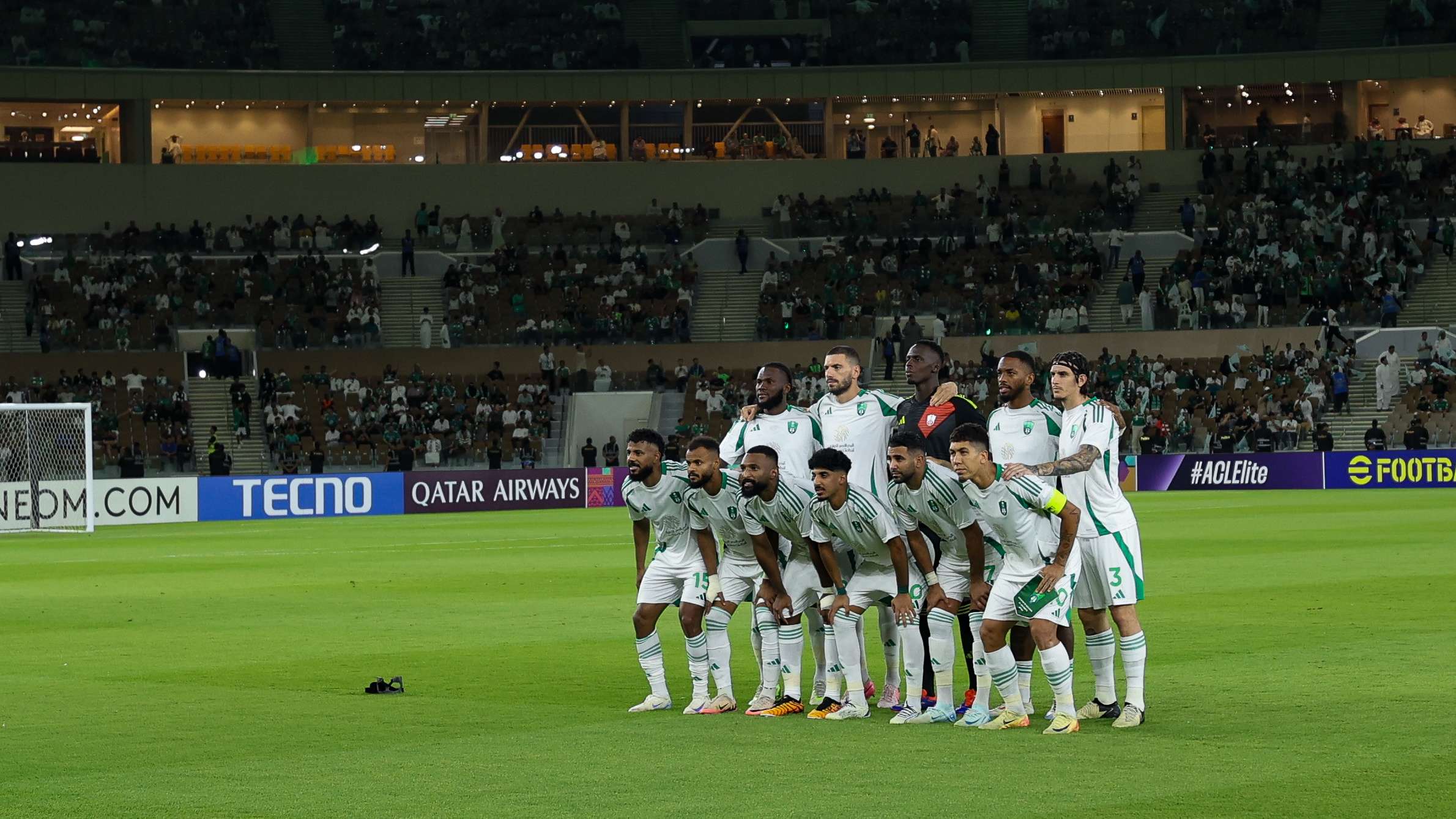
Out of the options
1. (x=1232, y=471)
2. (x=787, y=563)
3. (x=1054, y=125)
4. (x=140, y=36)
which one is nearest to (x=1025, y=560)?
(x=787, y=563)

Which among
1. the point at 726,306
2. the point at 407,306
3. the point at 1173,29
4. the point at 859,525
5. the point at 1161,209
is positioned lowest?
the point at 859,525

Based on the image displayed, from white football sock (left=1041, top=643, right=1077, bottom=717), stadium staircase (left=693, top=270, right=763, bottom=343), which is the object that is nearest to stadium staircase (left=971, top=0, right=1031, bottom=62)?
stadium staircase (left=693, top=270, right=763, bottom=343)

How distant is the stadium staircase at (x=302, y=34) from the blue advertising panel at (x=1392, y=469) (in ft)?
123

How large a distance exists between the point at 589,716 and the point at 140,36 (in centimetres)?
5644

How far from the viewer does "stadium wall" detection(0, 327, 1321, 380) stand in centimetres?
5156

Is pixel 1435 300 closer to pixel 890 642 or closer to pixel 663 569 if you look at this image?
pixel 890 642

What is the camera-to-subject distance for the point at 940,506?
1127 centimetres

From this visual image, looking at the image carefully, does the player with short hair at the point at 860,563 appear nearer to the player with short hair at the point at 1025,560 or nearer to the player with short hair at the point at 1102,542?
the player with short hair at the point at 1025,560

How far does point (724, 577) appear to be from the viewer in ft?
40.9

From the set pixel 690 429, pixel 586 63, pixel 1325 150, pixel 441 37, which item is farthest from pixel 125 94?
pixel 1325 150

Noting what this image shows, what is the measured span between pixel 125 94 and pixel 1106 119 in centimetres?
3365


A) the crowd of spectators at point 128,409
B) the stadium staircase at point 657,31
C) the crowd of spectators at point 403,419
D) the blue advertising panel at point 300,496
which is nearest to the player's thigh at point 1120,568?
the blue advertising panel at point 300,496

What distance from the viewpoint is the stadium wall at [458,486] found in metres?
39.2

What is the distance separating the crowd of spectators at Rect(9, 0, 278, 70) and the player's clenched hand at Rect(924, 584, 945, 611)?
5589cm
